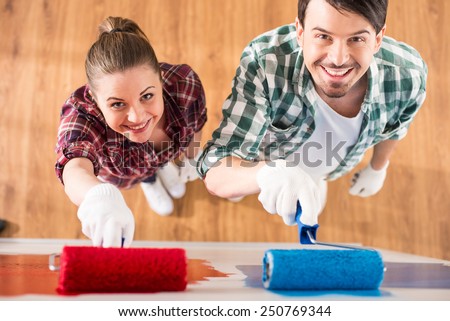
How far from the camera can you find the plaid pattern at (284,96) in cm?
89

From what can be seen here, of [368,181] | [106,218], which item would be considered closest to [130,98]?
[106,218]

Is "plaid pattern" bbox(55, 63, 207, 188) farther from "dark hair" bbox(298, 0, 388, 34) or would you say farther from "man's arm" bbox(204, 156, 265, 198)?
"dark hair" bbox(298, 0, 388, 34)

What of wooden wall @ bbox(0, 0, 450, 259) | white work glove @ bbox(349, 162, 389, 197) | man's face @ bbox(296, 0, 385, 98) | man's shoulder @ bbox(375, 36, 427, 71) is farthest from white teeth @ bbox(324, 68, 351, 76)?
wooden wall @ bbox(0, 0, 450, 259)

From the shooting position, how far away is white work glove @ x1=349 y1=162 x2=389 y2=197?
1.27 metres

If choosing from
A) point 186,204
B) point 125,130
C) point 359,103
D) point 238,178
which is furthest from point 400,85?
point 186,204

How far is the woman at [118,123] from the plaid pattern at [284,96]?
14 centimetres

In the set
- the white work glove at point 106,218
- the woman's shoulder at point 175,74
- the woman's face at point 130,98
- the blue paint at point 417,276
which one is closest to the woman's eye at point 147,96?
the woman's face at point 130,98

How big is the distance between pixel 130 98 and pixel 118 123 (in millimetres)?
51

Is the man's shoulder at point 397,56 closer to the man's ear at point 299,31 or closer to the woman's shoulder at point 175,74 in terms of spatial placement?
the man's ear at point 299,31

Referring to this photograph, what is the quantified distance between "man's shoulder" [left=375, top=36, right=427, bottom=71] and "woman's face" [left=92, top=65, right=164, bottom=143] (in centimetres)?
38

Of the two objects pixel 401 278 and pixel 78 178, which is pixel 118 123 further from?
pixel 401 278

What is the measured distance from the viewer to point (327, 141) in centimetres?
103
